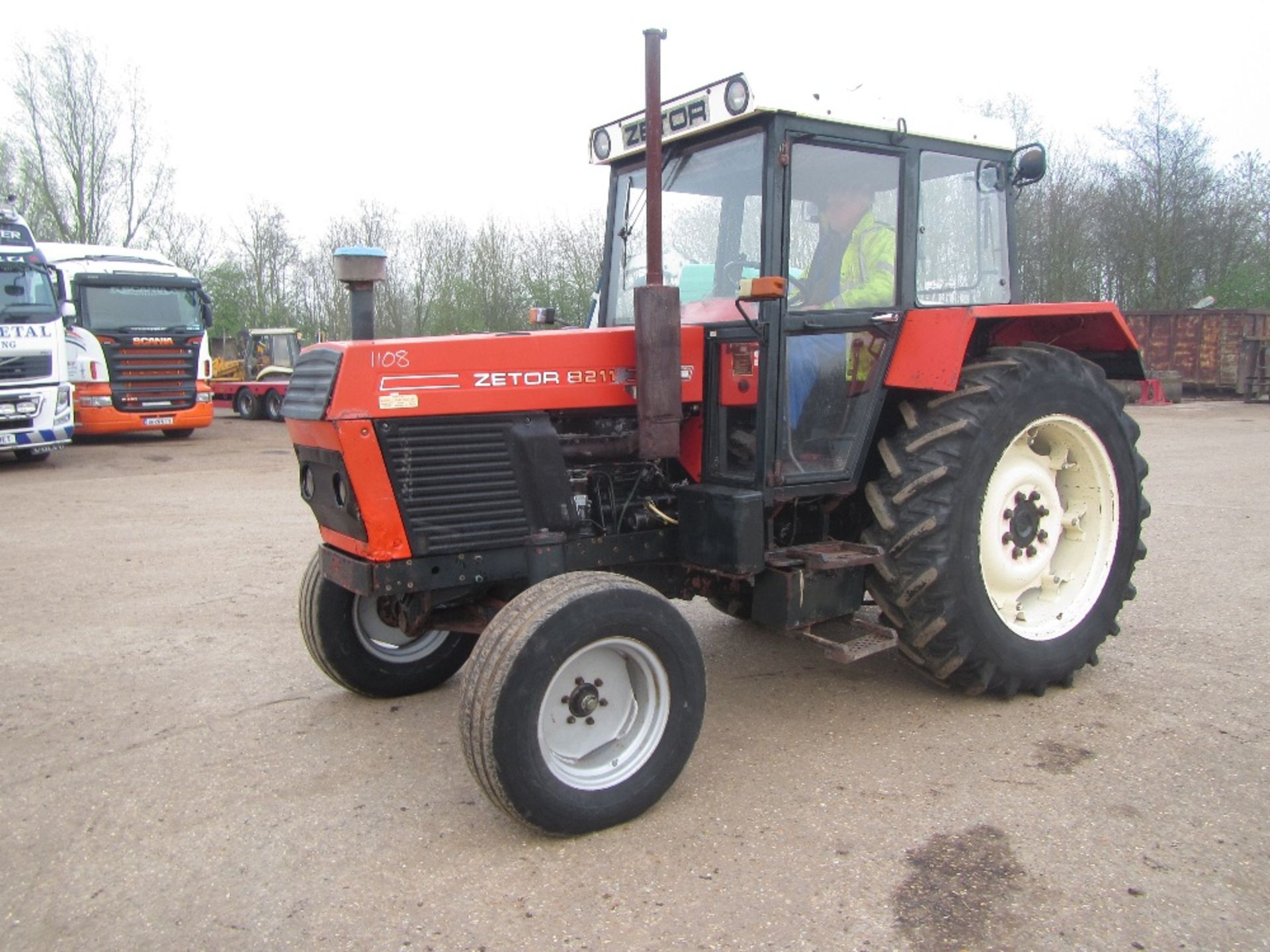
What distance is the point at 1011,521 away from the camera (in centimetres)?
425

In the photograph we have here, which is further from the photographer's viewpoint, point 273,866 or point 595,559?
point 595,559

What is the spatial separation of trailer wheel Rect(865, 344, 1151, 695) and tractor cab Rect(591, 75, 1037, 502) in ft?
0.99

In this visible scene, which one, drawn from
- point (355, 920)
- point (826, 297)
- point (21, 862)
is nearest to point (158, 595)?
point (21, 862)

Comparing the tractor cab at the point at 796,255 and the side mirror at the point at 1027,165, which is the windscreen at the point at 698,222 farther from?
the side mirror at the point at 1027,165

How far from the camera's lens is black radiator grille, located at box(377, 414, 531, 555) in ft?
10.8

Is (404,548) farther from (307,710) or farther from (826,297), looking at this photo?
(826,297)

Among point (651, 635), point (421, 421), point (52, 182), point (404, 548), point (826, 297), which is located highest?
point (52, 182)

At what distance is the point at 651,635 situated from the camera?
3207mm

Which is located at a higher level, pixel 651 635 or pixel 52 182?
pixel 52 182

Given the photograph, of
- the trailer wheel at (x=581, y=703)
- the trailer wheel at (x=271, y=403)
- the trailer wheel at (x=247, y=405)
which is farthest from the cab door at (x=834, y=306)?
the trailer wheel at (x=247, y=405)

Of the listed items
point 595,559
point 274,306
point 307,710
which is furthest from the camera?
point 274,306

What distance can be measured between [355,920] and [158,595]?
13.2 ft

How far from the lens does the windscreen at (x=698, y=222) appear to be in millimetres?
3789

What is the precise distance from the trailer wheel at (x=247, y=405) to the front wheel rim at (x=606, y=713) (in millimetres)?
18394
